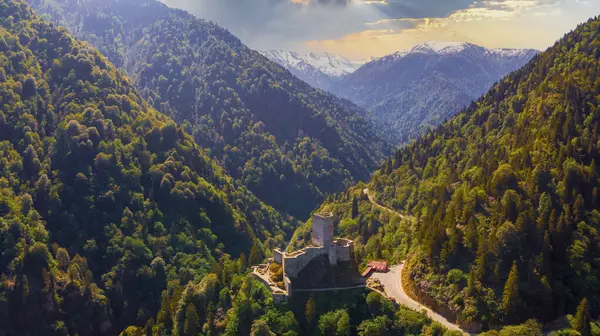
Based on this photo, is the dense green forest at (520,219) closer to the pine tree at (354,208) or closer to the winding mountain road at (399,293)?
the winding mountain road at (399,293)

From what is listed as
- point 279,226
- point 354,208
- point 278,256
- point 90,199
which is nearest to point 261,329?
point 278,256

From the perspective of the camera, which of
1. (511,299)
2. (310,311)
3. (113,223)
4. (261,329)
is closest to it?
(511,299)

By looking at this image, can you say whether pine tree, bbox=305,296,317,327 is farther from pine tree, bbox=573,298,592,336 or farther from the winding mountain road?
pine tree, bbox=573,298,592,336

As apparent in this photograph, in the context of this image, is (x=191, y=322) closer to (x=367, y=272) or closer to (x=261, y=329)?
(x=261, y=329)

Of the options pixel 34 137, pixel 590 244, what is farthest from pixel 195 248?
pixel 590 244

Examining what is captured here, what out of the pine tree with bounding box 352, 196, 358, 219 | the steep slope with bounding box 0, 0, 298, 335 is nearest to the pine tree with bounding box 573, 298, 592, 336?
the pine tree with bounding box 352, 196, 358, 219

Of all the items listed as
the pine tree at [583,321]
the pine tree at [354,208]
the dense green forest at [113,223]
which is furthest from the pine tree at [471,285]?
the pine tree at [354,208]
